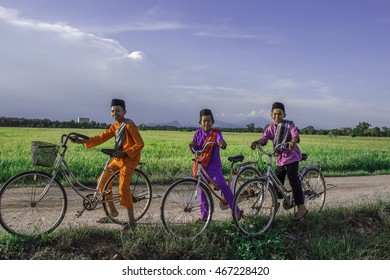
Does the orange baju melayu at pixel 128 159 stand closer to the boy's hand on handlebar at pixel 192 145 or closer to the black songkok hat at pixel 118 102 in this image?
the black songkok hat at pixel 118 102

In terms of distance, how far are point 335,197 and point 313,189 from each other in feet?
7.88

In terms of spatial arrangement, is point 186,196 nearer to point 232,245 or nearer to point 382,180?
point 232,245

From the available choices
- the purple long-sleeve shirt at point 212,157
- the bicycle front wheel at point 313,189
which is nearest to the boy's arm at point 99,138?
the purple long-sleeve shirt at point 212,157

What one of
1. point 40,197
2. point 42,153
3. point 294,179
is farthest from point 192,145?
point 40,197

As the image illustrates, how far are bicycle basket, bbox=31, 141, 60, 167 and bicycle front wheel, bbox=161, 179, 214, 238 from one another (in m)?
1.78

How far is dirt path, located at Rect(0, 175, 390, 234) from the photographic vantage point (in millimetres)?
6577

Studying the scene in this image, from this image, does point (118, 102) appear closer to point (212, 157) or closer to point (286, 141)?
point (212, 157)

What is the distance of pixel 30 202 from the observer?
5.61m

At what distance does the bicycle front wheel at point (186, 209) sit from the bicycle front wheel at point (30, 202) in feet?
5.27

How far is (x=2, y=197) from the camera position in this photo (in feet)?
17.3
